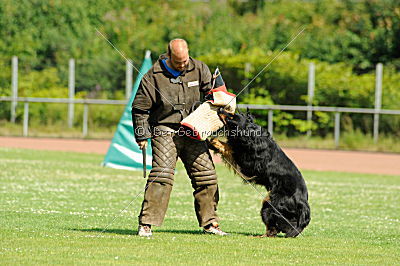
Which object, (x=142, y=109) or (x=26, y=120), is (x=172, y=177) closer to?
(x=142, y=109)

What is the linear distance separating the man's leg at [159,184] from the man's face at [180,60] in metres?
0.77

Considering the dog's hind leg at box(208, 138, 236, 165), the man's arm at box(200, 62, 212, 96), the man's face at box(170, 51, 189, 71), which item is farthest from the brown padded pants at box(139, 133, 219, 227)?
the man's face at box(170, 51, 189, 71)

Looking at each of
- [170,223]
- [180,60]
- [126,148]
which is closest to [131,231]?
[170,223]

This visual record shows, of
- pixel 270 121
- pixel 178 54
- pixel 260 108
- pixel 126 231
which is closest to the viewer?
pixel 178 54

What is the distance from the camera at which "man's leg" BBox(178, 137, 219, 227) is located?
28.3 feet

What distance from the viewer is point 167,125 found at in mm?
8594

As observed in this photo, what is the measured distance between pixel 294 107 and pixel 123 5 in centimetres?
1570

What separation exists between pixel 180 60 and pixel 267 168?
5.07 ft

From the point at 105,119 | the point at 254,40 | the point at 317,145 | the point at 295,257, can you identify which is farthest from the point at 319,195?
the point at 254,40

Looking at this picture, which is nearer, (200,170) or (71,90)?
(200,170)

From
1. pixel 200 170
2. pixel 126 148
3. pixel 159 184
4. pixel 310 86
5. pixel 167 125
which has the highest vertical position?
pixel 310 86

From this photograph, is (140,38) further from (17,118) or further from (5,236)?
(5,236)

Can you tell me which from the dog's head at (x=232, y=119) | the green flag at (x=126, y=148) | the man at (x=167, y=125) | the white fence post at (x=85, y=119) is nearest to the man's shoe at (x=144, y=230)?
the man at (x=167, y=125)

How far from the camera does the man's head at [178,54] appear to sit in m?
8.23
